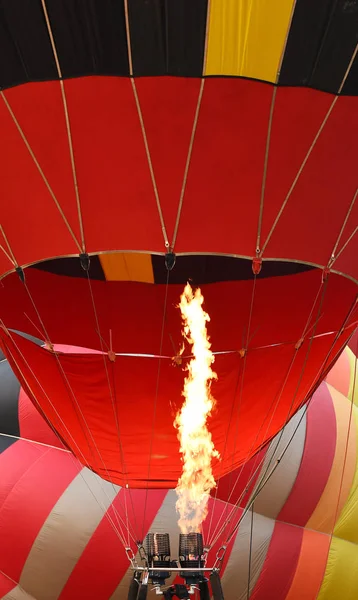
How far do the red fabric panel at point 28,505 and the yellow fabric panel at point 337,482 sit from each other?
6.12 feet

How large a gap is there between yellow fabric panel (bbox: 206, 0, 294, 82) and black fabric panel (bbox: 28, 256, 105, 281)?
1.22 meters

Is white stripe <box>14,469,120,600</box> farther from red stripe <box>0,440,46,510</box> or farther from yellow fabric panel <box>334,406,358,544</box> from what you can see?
yellow fabric panel <box>334,406,358,544</box>

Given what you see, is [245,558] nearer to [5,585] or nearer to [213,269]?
[5,585]

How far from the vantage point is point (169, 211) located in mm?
4152

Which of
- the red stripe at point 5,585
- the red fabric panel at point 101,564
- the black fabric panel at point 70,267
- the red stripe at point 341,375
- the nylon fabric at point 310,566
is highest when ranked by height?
the red stripe at point 341,375

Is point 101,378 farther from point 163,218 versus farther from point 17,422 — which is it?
point 17,422

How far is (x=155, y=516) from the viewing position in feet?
19.1

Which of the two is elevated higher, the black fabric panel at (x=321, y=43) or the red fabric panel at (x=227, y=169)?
the black fabric panel at (x=321, y=43)

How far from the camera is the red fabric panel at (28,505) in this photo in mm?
5820

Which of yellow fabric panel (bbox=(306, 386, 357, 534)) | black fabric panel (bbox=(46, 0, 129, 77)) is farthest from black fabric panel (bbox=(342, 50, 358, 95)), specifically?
yellow fabric panel (bbox=(306, 386, 357, 534))

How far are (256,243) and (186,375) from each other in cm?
103

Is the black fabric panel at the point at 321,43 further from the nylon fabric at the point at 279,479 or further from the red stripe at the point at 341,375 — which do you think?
the red stripe at the point at 341,375

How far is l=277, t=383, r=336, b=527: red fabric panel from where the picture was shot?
6234 millimetres

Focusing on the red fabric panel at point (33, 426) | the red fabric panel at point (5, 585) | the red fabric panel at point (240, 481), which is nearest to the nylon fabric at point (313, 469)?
the red fabric panel at point (240, 481)
